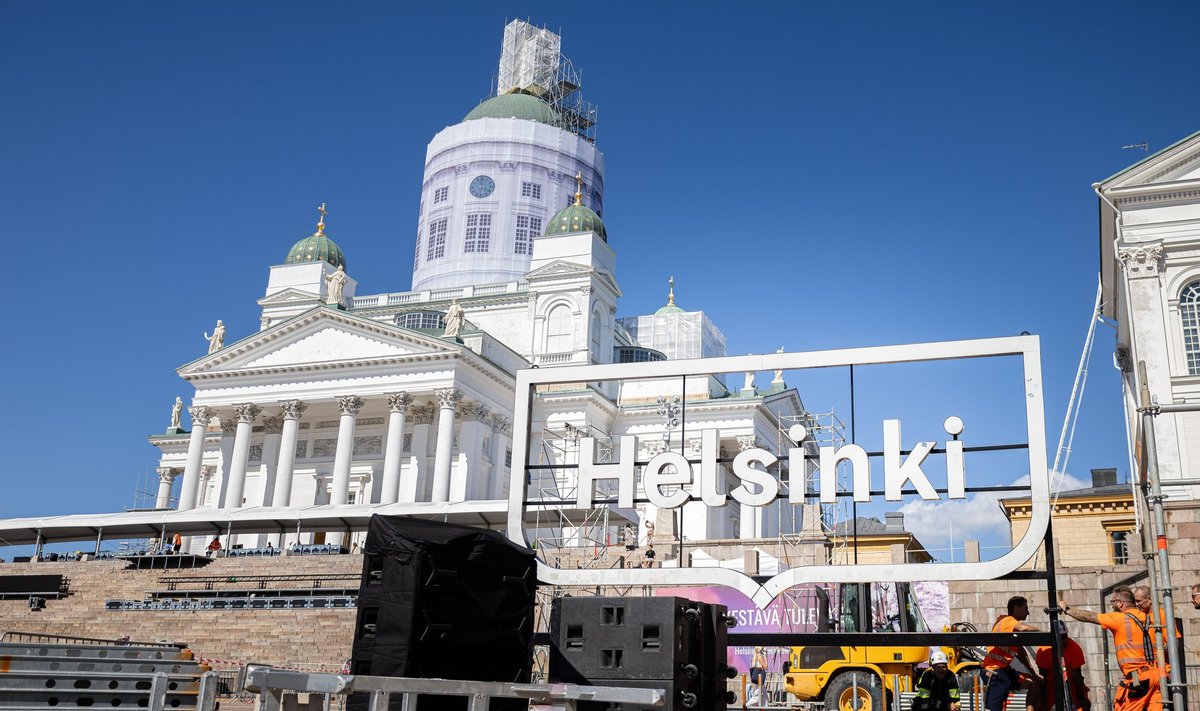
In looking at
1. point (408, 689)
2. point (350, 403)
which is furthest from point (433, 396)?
point (408, 689)

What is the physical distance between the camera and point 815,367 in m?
15.4

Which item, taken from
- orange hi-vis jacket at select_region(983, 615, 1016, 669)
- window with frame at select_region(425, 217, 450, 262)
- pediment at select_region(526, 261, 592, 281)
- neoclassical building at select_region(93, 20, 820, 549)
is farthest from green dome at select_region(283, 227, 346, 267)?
orange hi-vis jacket at select_region(983, 615, 1016, 669)

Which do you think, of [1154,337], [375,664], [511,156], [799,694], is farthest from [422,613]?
[511,156]

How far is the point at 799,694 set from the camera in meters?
17.0

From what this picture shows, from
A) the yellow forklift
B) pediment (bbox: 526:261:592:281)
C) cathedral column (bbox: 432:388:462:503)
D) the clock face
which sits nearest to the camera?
the yellow forklift

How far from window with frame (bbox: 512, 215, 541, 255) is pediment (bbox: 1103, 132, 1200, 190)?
40567mm

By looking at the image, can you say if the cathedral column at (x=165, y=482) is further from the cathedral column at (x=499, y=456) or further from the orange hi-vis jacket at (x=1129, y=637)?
the orange hi-vis jacket at (x=1129, y=637)

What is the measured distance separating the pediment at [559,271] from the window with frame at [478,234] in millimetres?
9456

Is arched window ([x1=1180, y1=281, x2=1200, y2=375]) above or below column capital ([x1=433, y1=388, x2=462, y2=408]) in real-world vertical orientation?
below

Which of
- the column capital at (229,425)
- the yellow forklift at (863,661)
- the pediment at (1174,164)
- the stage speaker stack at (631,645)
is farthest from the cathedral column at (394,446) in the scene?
the stage speaker stack at (631,645)

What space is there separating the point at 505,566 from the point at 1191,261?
26.5m

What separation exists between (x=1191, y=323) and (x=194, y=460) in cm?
3892

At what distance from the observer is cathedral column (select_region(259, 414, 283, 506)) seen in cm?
5122

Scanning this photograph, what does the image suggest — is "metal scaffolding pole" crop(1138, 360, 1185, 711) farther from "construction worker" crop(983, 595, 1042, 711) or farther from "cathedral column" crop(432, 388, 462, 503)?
"cathedral column" crop(432, 388, 462, 503)
